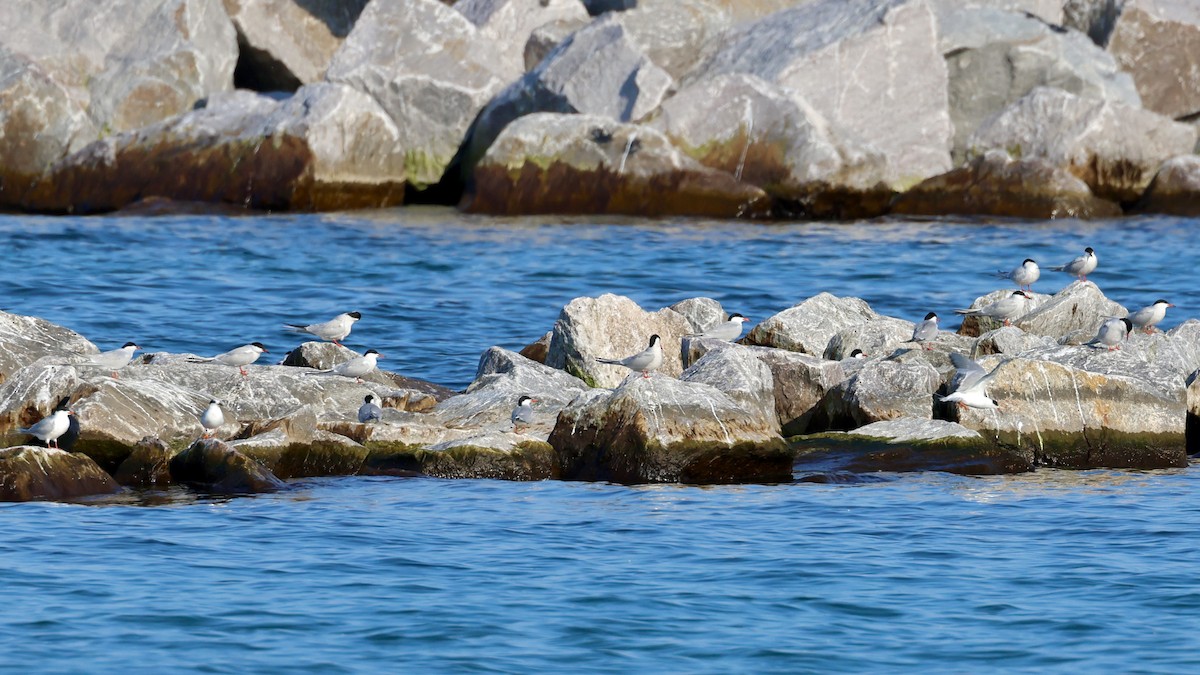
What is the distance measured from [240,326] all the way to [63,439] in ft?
24.7

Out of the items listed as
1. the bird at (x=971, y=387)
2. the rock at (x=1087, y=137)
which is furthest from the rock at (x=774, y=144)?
the bird at (x=971, y=387)

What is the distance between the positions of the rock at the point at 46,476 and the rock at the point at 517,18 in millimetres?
21754

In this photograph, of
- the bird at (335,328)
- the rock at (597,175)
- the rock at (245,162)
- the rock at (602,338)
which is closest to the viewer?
the rock at (602,338)

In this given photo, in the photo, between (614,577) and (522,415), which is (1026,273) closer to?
(522,415)

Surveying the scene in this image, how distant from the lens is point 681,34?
32.6m

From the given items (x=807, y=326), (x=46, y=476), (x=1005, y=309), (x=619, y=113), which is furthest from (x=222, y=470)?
(x=619, y=113)

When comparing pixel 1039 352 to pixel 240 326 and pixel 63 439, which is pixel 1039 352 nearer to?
pixel 63 439

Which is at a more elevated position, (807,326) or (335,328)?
(807,326)

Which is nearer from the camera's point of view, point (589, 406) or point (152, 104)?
point (589, 406)

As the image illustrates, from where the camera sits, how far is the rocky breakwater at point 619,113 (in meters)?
29.7

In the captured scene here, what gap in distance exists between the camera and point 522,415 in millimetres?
13641

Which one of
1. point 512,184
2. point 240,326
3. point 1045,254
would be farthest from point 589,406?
point 512,184

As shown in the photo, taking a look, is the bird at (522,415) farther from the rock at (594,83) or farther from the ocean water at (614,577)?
the rock at (594,83)

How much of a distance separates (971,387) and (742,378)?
5.80 ft
